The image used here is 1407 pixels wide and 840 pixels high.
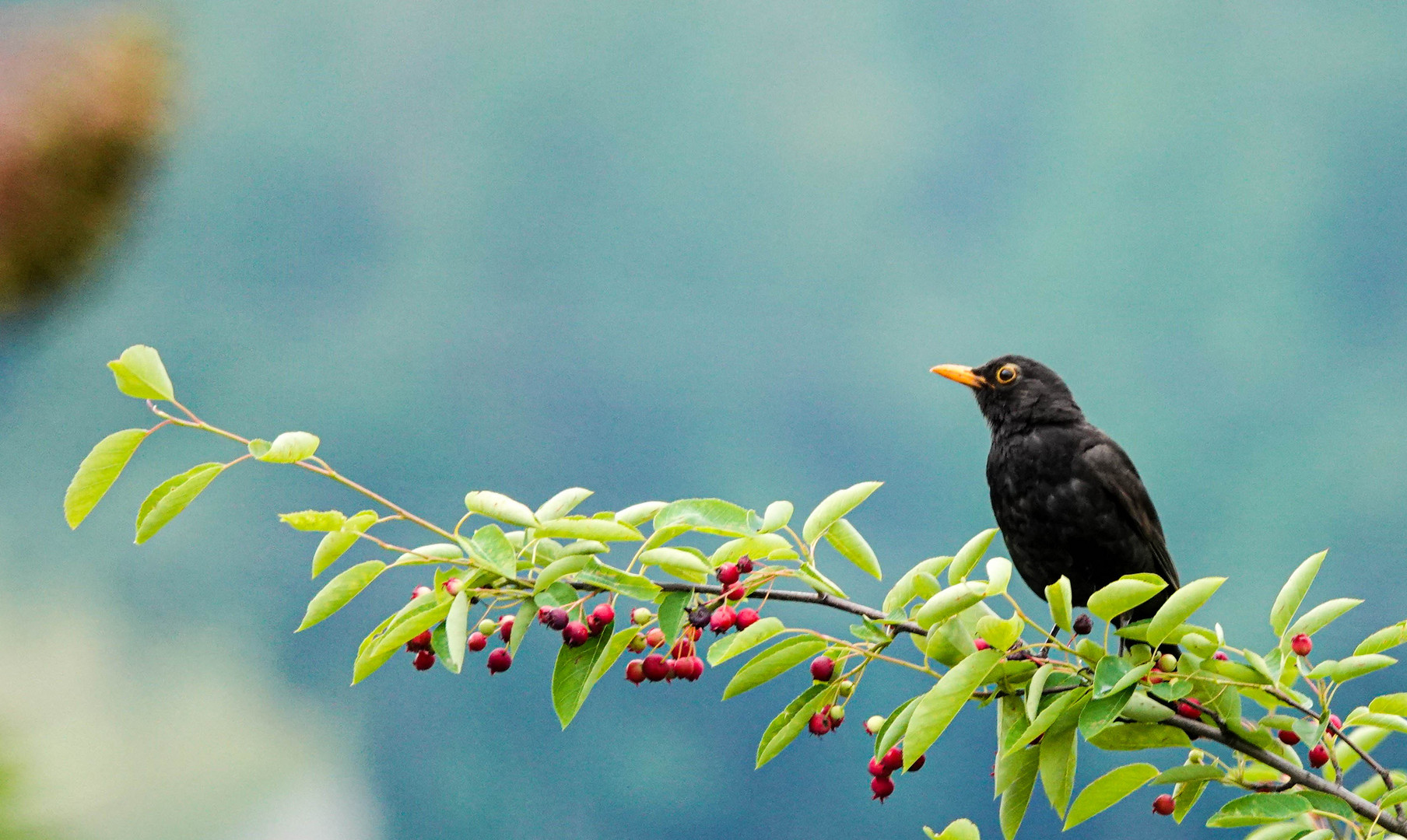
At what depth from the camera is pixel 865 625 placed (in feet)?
5.18

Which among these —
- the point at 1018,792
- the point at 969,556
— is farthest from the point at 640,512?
the point at 1018,792

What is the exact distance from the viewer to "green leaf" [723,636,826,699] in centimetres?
155

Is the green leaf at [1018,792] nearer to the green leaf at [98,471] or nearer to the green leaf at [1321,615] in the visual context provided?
the green leaf at [1321,615]

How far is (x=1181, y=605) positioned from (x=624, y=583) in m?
0.76

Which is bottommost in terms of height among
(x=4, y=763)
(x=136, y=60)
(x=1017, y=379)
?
(x=4, y=763)

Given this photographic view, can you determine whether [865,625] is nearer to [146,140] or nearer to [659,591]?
[659,591]

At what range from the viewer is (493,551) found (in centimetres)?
154

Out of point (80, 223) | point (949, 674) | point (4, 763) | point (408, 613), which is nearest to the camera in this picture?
point (949, 674)

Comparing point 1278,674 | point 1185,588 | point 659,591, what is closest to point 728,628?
point 659,591

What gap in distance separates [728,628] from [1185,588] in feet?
2.04

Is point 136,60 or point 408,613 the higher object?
point 136,60

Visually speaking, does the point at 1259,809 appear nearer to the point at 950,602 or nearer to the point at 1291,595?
the point at 1291,595

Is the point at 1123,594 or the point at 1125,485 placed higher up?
the point at 1125,485

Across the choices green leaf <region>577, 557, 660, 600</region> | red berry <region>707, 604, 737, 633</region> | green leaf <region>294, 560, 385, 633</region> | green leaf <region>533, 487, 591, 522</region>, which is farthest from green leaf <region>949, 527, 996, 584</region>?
green leaf <region>294, 560, 385, 633</region>
